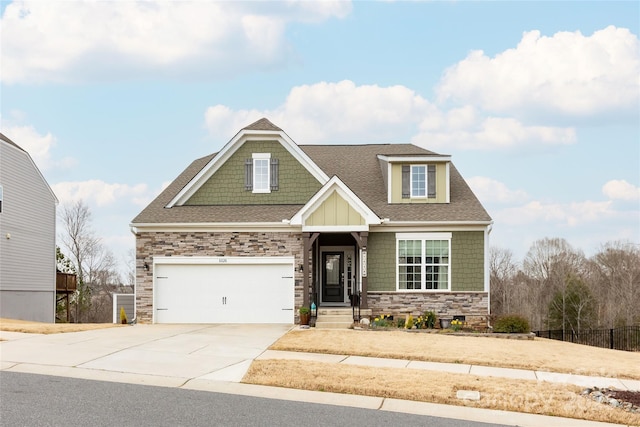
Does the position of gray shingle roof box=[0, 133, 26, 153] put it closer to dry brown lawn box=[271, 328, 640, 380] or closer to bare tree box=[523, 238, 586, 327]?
dry brown lawn box=[271, 328, 640, 380]

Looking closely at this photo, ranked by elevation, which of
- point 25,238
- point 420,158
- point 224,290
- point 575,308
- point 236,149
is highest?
point 236,149

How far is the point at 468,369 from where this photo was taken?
15273mm

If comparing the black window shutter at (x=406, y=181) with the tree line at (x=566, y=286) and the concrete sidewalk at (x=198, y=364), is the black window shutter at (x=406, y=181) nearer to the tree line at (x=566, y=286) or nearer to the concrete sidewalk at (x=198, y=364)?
the concrete sidewalk at (x=198, y=364)

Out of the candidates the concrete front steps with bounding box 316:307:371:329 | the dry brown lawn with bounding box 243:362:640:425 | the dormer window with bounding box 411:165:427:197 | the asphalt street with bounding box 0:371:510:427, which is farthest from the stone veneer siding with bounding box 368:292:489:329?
the asphalt street with bounding box 0:371:510:427

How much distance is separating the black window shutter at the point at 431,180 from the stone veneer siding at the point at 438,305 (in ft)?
13.0

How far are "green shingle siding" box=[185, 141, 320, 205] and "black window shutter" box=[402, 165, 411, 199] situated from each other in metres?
3.28

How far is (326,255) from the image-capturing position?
2733cm

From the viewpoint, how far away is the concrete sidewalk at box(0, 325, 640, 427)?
1155 cm

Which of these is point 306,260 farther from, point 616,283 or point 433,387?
point 616,283

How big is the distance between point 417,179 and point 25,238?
67.8 ft

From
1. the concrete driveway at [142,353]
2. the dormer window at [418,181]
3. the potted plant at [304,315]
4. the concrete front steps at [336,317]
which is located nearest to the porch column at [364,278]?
the concrete front steps at [336,317]

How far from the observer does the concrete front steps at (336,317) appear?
23.6m

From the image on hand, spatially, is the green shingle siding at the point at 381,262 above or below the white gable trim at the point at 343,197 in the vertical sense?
below

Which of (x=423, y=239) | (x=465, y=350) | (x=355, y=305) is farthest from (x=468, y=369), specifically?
(x=355, y=305)
